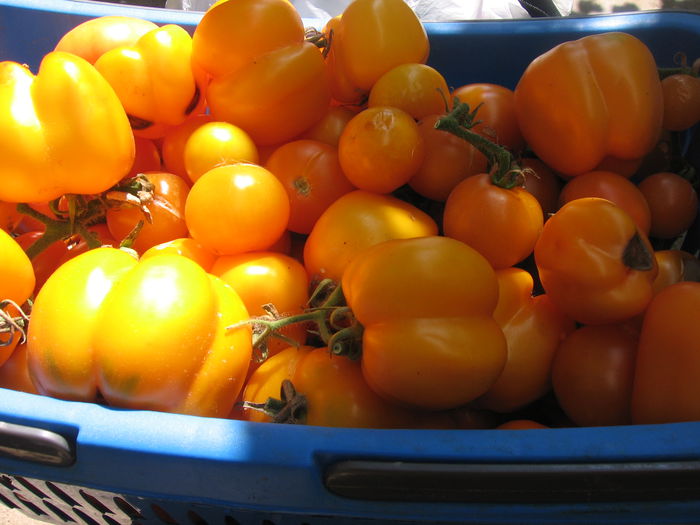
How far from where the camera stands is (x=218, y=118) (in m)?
1.06

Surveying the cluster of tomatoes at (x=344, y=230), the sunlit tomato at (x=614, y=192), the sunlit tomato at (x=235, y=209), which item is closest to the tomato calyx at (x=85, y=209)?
the cluster of tomatoes at (x=344, y=230)

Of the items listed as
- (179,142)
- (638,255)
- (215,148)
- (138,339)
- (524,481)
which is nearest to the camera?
(524,481)

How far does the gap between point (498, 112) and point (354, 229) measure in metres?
0.39

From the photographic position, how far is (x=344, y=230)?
33.9 inches

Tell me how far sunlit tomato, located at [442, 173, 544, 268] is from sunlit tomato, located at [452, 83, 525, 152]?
22cm

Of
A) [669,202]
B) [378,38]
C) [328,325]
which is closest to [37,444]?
[328,325]

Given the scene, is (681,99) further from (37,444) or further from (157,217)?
(37,444)

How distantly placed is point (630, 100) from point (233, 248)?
65 cm

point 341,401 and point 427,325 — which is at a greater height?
point 427,325

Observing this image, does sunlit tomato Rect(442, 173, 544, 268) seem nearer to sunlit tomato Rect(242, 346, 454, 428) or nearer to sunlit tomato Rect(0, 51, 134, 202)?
sunlit tomato Rect(242, 346, 454, 428)

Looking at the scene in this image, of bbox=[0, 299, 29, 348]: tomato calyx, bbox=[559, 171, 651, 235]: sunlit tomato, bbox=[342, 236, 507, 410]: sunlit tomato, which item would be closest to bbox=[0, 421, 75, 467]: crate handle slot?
bbox=[0, 299, 29, 348]: tomato calyx

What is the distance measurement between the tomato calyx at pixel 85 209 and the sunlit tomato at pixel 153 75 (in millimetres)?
150

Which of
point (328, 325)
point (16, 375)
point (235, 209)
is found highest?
point (235, 209)

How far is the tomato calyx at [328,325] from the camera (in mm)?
703
